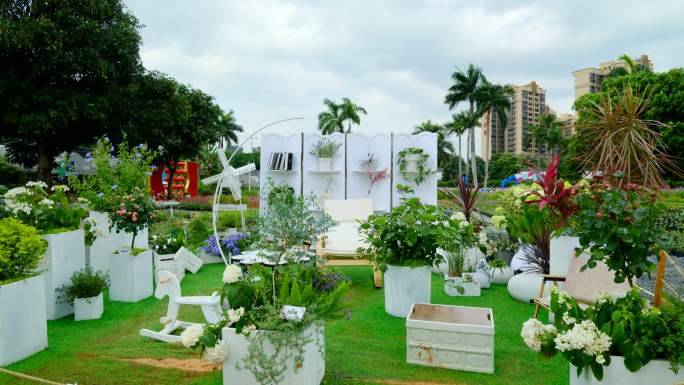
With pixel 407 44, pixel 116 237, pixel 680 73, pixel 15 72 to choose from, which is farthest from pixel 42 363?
pixel 680 73

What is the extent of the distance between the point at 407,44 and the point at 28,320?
610cm

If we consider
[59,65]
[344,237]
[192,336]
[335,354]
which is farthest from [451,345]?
[59,65]

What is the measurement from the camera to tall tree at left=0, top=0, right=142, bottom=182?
1361cm

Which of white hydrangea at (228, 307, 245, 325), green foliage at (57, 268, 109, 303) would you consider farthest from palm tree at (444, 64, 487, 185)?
white hydrangea at (228, 307, 245, 325)

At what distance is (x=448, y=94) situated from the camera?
107 ft

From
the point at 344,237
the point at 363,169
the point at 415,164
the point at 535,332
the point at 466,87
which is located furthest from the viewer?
the point at 466,87

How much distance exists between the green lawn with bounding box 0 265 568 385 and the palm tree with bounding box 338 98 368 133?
29.9 meters

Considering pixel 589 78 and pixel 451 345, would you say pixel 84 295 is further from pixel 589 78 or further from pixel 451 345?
pixel 589 78

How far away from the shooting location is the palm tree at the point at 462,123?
3350 centimetres

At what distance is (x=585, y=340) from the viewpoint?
7.73ft

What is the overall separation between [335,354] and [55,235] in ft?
9.88

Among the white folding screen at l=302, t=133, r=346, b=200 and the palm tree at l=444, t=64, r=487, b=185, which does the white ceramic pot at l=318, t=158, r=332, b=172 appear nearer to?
the white folding screen at l=302, t=133, r=346, b=200

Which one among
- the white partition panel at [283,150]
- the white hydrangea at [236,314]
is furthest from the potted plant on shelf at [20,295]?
the white partition panel at [283,150]

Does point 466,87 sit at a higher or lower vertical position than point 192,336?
higher
